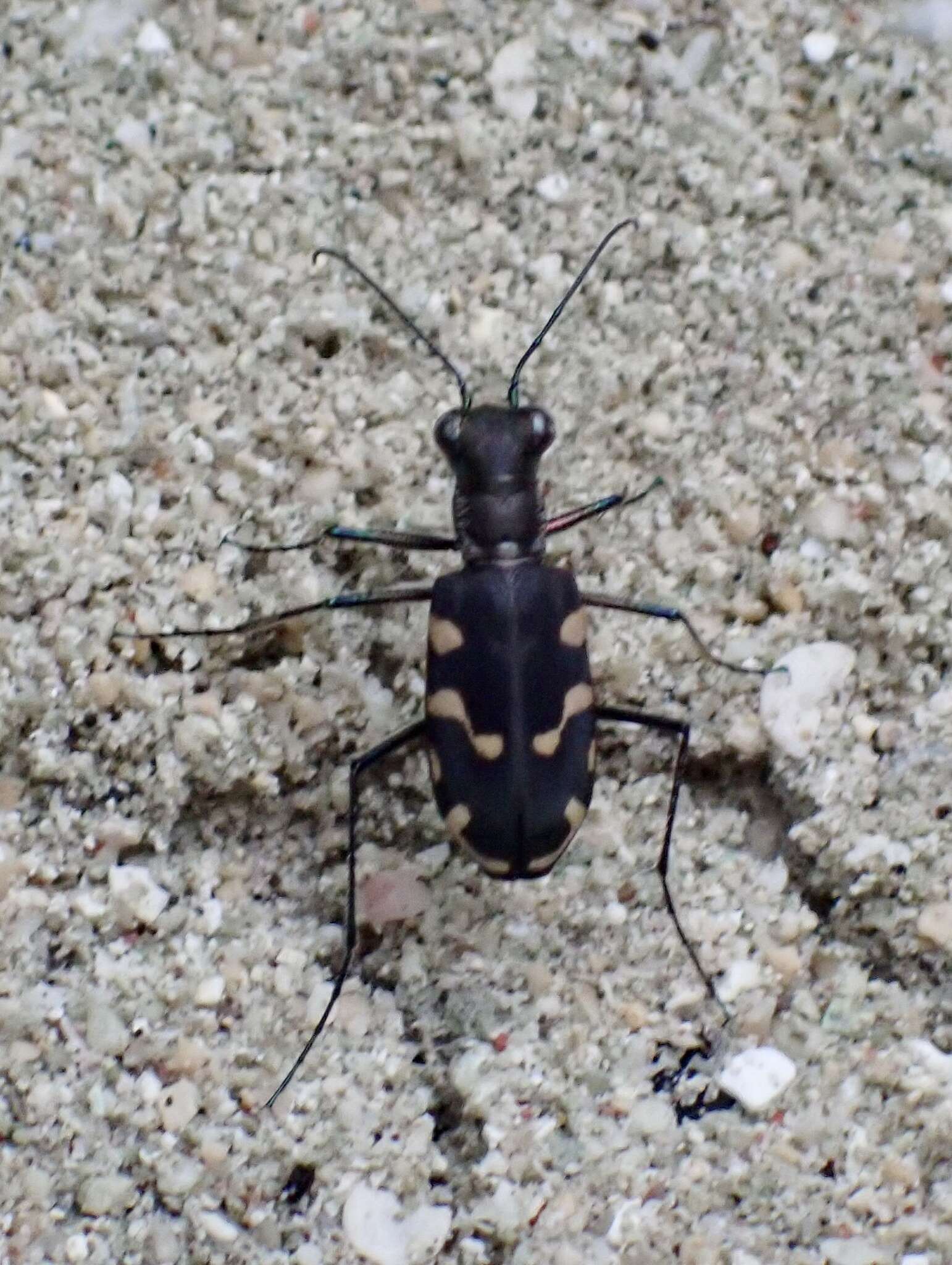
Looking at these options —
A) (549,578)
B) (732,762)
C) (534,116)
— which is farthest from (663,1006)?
(534,116)

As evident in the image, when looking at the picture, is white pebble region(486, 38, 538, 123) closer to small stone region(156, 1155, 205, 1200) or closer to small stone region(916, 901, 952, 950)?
small stone region(916, 901, 952, 950)

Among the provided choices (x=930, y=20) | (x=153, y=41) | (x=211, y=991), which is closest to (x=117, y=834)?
(x=211, y=991)

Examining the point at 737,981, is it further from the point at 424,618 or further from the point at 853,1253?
the point at 424,618

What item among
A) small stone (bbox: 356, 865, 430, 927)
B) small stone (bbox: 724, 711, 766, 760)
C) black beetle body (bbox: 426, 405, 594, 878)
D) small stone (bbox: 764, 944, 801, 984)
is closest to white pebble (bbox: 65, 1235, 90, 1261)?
small stone (bbox: 356, 865, 430, 927)

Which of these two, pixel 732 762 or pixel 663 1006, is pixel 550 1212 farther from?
pixel 732 762

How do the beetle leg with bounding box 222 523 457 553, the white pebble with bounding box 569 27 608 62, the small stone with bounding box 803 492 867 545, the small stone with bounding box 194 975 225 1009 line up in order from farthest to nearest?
the white pebble with bounding box 569 27 608 62
the small stone with bounding box 803 492 867 545
the beetle leg with bounding box 222 523 457 553
the small stone with bounding box 194 975 225 1009

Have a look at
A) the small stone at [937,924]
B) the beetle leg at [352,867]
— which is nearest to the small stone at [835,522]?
the small stone at [937,924]
